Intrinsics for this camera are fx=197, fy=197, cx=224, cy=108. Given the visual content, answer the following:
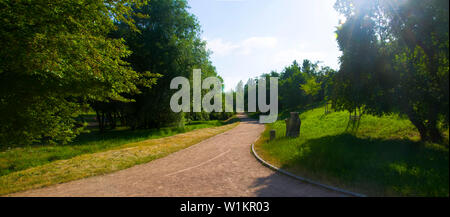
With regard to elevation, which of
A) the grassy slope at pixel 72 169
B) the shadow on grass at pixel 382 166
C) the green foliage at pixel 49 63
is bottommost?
the grassy slope at pixel 72 169

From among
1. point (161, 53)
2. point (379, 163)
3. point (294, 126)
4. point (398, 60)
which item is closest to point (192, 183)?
point (379, 163)

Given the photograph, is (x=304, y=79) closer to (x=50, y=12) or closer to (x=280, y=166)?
(x=280, y=166)

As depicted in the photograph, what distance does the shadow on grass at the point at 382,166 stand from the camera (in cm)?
471

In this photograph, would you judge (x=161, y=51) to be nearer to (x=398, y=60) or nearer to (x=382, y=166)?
(x=398, y=60)

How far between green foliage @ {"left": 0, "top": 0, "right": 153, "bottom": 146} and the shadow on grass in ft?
29.1

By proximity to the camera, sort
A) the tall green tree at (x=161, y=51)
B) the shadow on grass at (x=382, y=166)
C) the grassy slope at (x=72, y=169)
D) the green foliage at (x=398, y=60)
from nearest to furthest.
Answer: the shadow on grass at (x=382, y=166), the green foliage at (x=398, y=60), the grassy slope at (x=72, y=169), the tall green tree at (x=161, y=51)

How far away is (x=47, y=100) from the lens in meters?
8.21

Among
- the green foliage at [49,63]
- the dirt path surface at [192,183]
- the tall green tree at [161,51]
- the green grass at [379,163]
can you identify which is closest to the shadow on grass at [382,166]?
the green grass at [379,163]

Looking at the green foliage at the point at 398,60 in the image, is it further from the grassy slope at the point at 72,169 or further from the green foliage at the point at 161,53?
the green foliage at the point at 161,53

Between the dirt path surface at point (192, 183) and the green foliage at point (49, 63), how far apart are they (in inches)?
108

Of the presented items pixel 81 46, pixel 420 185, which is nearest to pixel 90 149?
pixel 81 46

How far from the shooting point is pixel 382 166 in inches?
236

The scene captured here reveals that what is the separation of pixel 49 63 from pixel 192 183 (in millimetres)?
5936

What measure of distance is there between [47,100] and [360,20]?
49.1 feet
